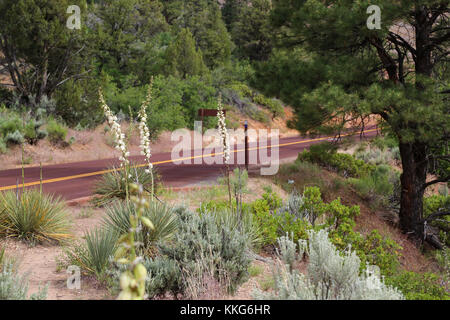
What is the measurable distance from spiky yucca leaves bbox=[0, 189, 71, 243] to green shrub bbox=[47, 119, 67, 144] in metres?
10.1

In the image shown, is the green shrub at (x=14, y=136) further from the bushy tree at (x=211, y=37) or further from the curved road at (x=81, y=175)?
the bushy tree at (x=211, y=37)

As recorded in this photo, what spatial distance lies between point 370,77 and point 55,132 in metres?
11.5

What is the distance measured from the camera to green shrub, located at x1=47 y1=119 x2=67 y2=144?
16.2m

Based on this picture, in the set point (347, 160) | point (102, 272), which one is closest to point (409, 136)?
point (347, 160)

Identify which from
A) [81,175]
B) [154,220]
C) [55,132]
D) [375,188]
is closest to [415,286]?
[154,220]

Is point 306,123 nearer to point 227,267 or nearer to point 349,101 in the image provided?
point 349,101

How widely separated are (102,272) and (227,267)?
56.7 inches

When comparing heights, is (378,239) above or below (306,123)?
below

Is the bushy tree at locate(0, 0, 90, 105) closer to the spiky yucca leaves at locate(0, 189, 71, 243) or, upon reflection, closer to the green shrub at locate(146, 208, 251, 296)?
the spiky yucca leaves at locate(0, 189, 71, 243)

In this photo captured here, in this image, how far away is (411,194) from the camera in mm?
11047

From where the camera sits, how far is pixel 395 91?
9578 mm

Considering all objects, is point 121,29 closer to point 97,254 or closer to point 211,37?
point 211,37

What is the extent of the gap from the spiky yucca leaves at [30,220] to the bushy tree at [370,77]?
5.84 meters

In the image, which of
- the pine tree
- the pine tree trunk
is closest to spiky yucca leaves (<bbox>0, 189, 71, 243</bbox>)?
the pine tree trunk
